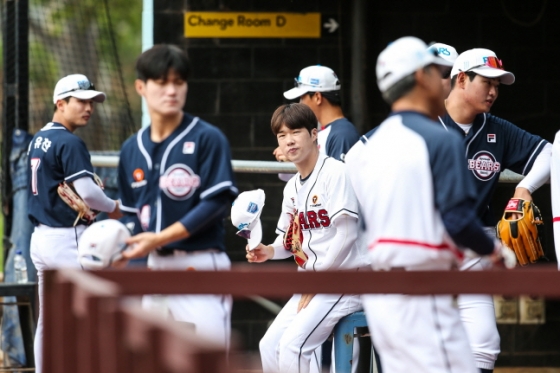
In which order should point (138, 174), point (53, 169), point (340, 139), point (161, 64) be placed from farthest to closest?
point (53, 169) < point (340, 139) < point (138, 174) < point (161, 64)

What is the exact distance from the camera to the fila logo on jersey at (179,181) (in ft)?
13.8

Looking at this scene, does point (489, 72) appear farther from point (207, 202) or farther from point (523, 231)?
point (207, 202)

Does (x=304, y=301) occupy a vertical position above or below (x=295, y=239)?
below

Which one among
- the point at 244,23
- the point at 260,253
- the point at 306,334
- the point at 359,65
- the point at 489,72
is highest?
the point at 244,23

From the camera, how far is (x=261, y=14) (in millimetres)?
7953

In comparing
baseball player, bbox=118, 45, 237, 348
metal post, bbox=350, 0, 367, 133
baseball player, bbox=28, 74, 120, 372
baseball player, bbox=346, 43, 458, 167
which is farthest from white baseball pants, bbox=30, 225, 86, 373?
metal post, bbox=350, 0, 367, 133

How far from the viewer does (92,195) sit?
19.8ft

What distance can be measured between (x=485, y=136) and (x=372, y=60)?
253cm

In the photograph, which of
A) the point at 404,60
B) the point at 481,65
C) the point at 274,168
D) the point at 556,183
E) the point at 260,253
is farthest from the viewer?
the point at 274,168

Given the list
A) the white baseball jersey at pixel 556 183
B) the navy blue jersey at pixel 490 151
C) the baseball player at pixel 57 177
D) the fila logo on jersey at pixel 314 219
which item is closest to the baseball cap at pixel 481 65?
the navy blue jersey at pixel 490 151

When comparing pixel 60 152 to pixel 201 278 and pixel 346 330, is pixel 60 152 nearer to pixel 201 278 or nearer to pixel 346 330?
pixel 346 330

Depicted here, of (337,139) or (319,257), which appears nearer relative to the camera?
(319,257)

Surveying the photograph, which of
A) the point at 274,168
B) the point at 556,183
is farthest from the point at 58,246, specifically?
the point at 556,183

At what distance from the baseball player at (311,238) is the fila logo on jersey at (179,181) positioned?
1223 mm
